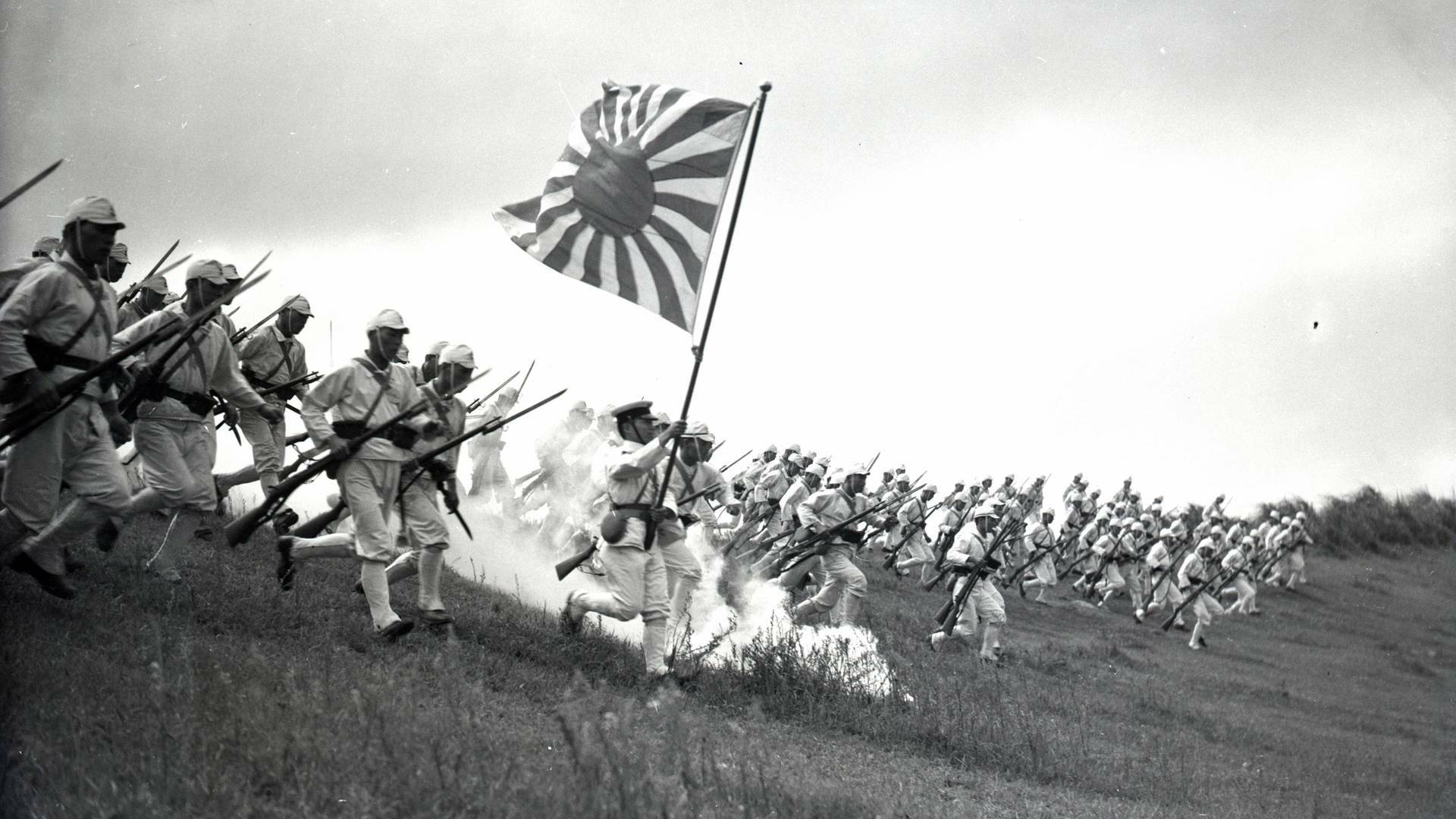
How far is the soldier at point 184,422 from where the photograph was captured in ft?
28.6

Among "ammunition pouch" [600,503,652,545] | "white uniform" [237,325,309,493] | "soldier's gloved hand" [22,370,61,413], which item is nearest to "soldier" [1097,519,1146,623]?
"ammunition pouch" [600,503,652,545]

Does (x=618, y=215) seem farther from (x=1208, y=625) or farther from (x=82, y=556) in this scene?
(x=1208, y=625)

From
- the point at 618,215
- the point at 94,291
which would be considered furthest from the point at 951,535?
the point at 94,291

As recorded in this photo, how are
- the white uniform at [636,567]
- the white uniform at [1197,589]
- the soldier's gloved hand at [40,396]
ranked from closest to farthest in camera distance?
1. the soldier's gloved hand at [40,396]
2. the white uniform at [636,567]
3. the white uniform at [1197,589]

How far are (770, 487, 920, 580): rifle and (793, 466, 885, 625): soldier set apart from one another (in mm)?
55

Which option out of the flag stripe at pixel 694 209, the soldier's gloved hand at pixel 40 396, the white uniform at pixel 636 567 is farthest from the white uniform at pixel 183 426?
the flag stripe at pixel 694 209

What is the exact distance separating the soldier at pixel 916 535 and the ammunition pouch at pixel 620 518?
1624 centimetres

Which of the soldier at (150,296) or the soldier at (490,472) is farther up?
the soldier at (150,296)

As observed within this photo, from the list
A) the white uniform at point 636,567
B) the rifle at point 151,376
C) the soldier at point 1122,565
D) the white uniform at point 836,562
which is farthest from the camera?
the soldier at point 1122,565

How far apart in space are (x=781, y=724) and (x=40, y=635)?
4.93 metres

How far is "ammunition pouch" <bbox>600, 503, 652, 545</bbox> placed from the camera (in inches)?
386

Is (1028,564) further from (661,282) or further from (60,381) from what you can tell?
(60,381)

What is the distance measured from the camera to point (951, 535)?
2767 cm

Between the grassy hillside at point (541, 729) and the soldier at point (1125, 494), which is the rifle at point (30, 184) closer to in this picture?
the grassy hillside at point (541, 729)
